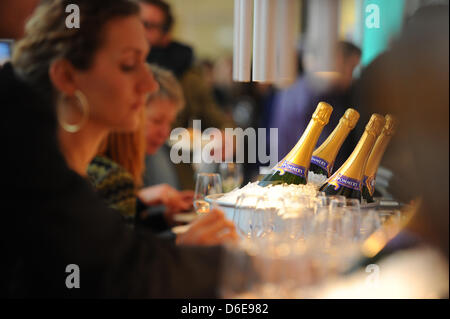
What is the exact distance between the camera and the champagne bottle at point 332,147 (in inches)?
49.4

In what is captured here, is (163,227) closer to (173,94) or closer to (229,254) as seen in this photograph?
(229,254)

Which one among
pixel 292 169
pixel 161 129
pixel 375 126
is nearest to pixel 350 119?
pixel 375 126

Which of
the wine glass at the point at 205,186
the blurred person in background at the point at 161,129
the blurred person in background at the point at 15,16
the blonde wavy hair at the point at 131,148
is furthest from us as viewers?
the wine glass at the point at 205,186

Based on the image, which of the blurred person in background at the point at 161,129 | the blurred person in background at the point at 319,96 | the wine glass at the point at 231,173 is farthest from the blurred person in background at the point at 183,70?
the blurred person in background at the point at 319,96

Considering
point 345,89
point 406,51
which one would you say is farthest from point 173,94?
point 406,51

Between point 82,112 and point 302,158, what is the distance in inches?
18.8

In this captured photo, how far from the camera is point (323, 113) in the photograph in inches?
47.9

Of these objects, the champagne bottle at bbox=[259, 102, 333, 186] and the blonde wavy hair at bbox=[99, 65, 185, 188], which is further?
the champagne bottle at bbox=[259, 102, 333, 186]

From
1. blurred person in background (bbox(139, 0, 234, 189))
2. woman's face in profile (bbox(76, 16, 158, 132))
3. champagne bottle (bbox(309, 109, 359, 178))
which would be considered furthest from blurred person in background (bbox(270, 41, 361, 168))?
woman's face in profile (bbox(76, 16, 158, 132))

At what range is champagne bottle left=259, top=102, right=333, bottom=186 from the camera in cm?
121

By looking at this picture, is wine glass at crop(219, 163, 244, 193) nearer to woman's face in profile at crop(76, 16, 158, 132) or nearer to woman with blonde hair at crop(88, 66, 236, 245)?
woman with blonde hair at crop(88, 66, 236, 245)

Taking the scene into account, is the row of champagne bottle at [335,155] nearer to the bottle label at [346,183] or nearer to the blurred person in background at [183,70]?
the bottle label at [346,183]

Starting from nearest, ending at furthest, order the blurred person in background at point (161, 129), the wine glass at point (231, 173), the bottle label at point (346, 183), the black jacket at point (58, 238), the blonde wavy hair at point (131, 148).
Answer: the black jacket at point (58, 238), the blonde wavy hair at point (131, 148), the bottle label at point (346, 183), the blurred person in background at point (161, 129), the wine glass at point (231, 173)

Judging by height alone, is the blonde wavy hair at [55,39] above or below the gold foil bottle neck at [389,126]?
above
